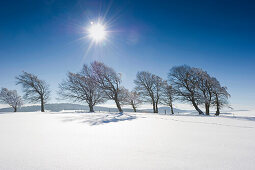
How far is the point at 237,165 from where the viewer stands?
1.61 m

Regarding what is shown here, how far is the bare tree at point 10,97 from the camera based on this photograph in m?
31.2

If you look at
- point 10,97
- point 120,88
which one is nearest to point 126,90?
point 120,88

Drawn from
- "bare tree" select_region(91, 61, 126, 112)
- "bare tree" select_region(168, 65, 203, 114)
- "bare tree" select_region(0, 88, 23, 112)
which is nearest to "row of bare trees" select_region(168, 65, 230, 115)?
"bare tree" select_region(168, 65, 203, 114)

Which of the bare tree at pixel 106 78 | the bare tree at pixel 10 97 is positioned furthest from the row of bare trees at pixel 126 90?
the bare tree at pixel 10 97

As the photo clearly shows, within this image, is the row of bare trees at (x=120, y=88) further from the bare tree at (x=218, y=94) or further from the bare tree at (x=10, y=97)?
the bare tree at (x=10, y=97)

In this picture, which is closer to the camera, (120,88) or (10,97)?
(120,88)

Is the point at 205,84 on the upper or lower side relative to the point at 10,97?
upper

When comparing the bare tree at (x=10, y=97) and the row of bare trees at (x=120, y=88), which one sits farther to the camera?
the bare tree at (x=10, y=97)

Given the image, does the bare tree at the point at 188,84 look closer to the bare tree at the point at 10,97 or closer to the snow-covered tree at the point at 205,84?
the snow-covered tree at the point at 205,84

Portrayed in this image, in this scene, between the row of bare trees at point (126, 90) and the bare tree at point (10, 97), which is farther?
the bare tree at point (10, 97)

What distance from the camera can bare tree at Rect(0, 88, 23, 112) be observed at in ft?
102

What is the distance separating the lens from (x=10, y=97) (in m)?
31.9

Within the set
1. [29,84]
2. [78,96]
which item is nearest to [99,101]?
[78,96]

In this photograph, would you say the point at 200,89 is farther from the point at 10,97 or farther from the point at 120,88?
the point at 10,97
